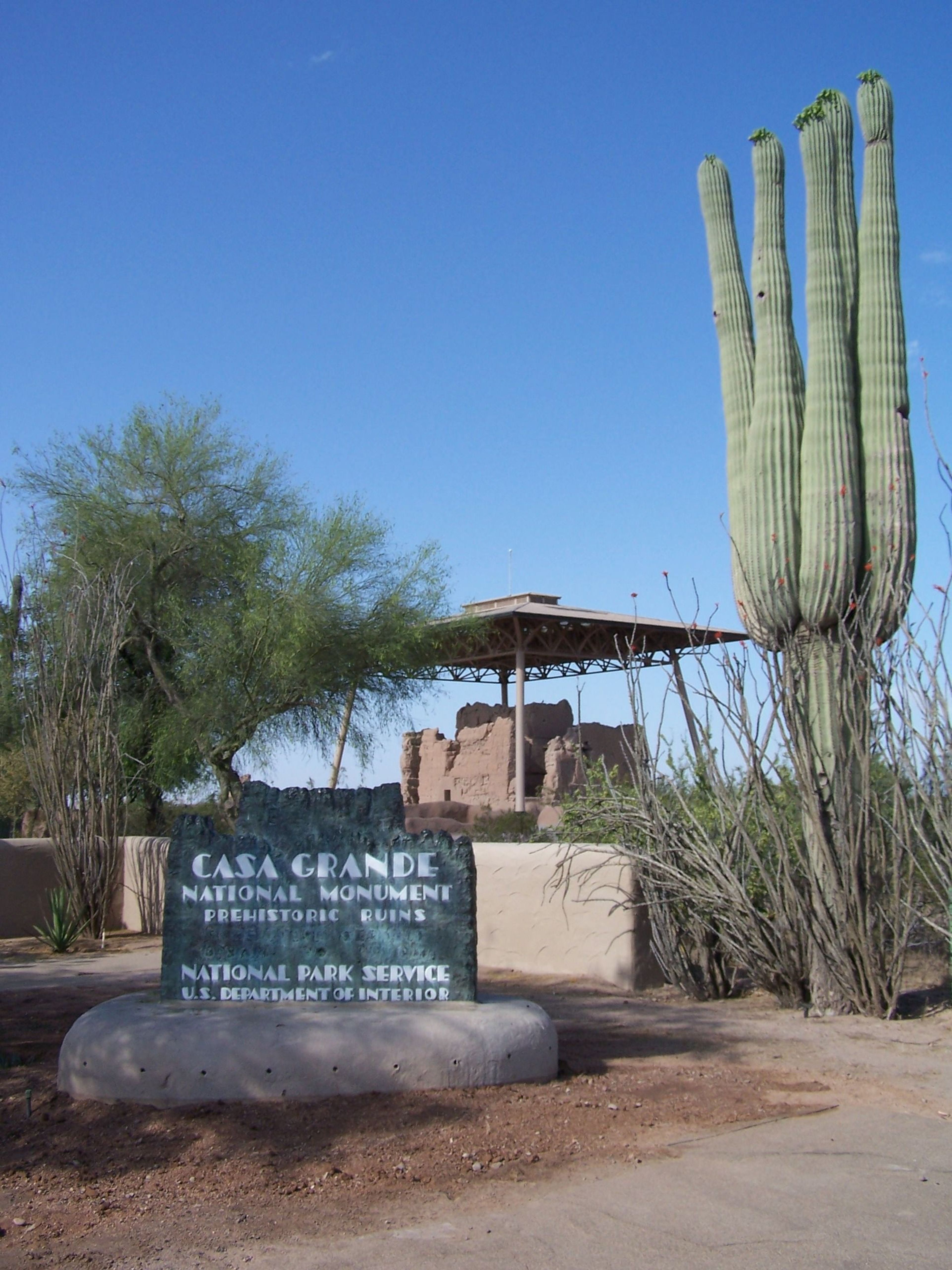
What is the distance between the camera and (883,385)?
9.45m

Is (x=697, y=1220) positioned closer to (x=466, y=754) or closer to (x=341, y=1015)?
(x=341, y=1015)

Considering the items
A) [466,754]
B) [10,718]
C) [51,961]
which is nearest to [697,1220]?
[51,961]

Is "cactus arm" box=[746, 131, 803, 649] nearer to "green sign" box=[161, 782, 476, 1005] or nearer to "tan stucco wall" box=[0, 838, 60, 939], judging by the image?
"green sign" box=[161, 782, 476, 1005]

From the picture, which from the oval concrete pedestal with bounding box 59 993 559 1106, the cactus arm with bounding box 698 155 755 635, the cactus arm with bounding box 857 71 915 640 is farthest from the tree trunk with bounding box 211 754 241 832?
the oval concrete pedestal with bounding box 59 993 559 1106

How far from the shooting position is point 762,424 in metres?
9.68

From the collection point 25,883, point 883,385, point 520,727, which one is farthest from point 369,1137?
point 520,727

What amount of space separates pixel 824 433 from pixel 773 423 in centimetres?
46

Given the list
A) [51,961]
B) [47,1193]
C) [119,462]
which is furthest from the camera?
[119,462]

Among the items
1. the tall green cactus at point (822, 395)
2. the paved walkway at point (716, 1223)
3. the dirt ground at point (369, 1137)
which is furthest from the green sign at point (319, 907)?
the tall green cactus at point (822, 395)

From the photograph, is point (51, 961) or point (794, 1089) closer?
point (794, 1089)

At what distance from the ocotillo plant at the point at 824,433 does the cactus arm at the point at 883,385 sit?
0.04 ft

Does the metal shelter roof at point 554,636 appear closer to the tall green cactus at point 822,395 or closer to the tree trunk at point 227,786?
the tree trunk at point 227,786

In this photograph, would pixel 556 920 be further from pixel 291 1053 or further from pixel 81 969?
pixel 291 1053

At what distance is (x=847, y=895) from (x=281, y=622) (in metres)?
11.5
